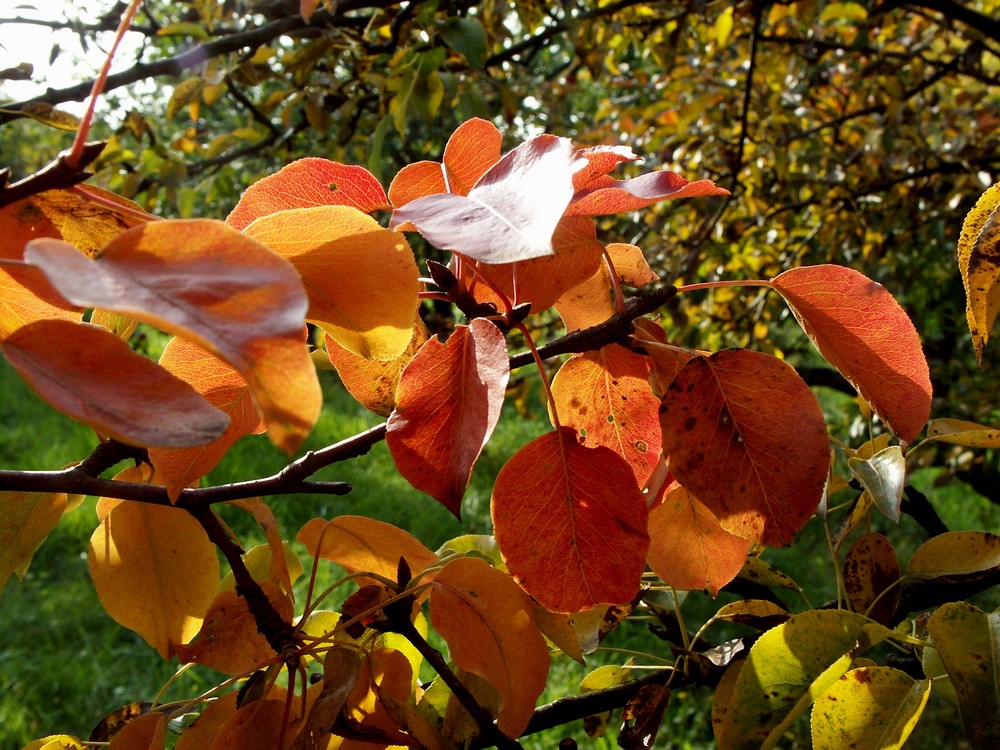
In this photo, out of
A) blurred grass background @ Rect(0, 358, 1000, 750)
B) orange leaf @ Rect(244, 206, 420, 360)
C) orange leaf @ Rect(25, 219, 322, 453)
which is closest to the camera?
orange leaf @ Rect(25, 219, 322, 453)

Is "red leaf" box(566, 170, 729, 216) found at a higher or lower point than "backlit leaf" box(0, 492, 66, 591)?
higher

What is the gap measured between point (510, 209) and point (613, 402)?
205 millimetres

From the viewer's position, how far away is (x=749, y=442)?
39 centimetres

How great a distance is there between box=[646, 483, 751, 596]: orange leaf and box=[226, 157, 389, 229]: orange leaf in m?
0.23

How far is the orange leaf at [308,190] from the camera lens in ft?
1.33

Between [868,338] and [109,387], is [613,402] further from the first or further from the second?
[109,387]

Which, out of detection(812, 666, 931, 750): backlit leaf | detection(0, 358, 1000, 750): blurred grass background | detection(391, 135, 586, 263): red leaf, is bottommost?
detection(0, 358, 1000, 750): blurred grass background

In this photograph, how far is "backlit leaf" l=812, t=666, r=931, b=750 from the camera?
0.37 metres

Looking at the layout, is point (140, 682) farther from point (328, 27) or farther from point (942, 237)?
point (942, 237)

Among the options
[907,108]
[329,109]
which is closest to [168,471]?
[329,109]

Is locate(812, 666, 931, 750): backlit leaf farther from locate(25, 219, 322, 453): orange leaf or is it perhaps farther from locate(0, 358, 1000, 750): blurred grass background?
locate(0, 358, 1000, 750): blurred grass background

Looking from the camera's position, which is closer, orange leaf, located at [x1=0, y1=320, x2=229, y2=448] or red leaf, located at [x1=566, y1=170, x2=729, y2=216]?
orange leaf, located at [x1=0, y1=320, x2=229, y2=448]

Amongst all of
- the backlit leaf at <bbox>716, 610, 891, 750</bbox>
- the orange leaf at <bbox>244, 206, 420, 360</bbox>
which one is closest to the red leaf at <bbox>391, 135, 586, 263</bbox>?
the orange leaf at <bbox>244, 206, 420, 360</bbox>

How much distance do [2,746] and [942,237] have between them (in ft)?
7.72
